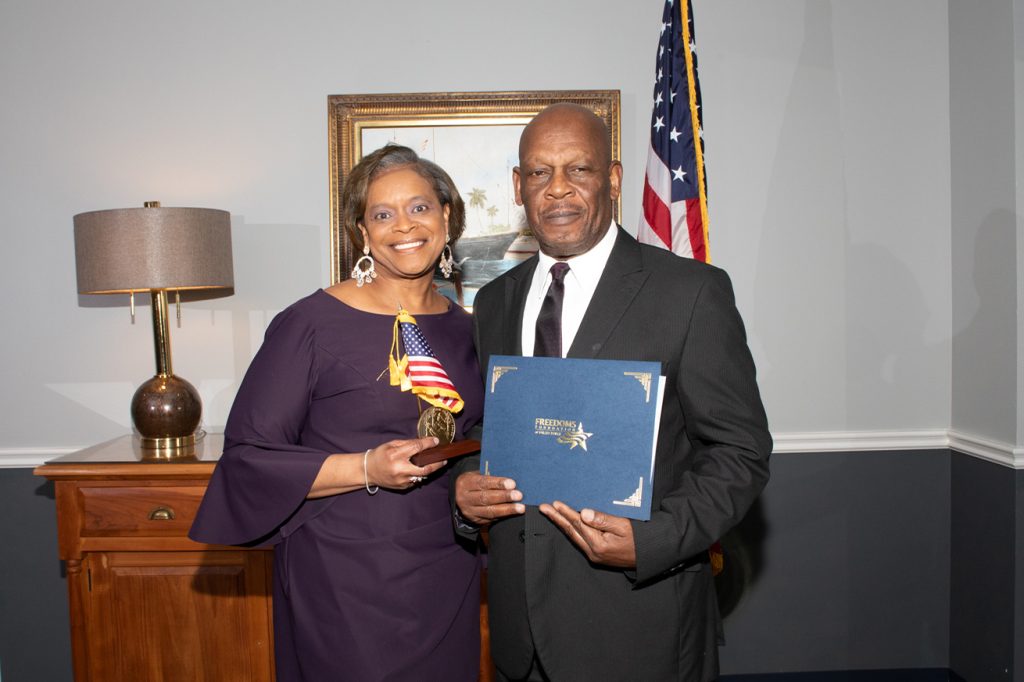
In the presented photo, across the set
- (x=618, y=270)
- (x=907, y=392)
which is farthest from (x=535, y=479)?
(x=907, y=392)

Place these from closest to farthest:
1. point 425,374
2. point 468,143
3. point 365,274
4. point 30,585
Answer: point 425,374
point 365,274
point 468,143
point 30,585

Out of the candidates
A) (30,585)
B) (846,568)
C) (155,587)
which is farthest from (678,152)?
(30,585)

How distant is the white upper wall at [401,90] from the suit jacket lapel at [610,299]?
5.48 feet

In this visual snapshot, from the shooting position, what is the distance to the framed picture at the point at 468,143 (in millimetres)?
3133

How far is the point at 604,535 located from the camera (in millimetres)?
1430

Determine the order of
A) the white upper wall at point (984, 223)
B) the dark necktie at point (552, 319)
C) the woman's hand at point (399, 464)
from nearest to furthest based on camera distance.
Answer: the dark necktie at point (552, 319) → the woman's hand at point (399, 464) → the white upper wall at point (984, 223)

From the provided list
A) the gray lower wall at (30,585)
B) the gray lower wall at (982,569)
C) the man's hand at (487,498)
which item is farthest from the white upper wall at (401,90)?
the man's hand at (487,498)

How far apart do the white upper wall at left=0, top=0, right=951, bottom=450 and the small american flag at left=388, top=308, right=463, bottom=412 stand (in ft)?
4.63

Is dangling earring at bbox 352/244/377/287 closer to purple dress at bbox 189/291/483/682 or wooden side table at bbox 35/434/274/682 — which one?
purple dress at bbox 189/291/483/682

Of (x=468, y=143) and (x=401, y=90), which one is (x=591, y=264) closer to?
Result: (x=468, y=143)

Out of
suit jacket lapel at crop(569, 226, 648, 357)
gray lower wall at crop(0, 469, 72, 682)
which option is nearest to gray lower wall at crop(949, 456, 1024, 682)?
suit jacket lapel at crop(569, 226, 648, 357)

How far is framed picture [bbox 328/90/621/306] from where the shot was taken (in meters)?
3.13

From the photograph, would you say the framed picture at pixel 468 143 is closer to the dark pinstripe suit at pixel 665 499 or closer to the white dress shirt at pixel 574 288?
the white dress shirt at pixel 574 288

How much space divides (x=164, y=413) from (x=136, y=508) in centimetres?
37
